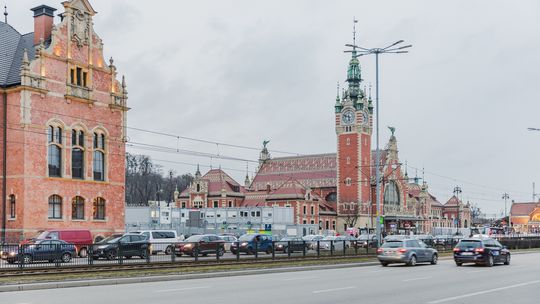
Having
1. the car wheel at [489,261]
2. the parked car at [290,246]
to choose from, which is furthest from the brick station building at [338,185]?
the car wheel at [489,261]

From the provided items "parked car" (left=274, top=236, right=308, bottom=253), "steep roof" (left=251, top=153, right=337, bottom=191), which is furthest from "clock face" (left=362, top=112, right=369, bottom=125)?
"parked car" (left=274, top=236, right=308, bottom=253)

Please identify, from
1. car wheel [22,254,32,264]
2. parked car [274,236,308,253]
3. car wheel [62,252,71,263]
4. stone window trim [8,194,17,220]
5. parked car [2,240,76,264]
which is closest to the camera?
car wheel [22,254,32,264]

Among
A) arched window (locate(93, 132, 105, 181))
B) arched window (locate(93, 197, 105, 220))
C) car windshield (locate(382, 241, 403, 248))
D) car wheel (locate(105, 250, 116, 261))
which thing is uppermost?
arched window (locate(93, 132, 105, 181))

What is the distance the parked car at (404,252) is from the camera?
34.0 meters

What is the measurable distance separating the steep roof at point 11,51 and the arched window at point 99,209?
11.6 metres

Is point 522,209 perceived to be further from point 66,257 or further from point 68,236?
point 66,257

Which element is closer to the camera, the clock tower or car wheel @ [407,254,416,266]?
car wheel @ [407,254,416,266]

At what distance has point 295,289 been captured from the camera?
2091cm

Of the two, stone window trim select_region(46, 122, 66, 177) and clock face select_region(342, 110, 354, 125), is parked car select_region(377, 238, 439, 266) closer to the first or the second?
stone window trim select_region(46, 122, 66, 177)

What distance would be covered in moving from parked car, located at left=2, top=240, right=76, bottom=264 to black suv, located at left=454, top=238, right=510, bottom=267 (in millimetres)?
19171

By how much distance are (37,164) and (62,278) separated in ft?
91.0

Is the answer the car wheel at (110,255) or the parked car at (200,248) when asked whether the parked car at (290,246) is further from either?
the car wheel at (110,255)

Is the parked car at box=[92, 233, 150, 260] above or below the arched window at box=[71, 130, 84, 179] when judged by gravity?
below

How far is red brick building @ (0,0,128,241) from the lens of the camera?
49.4 metres
